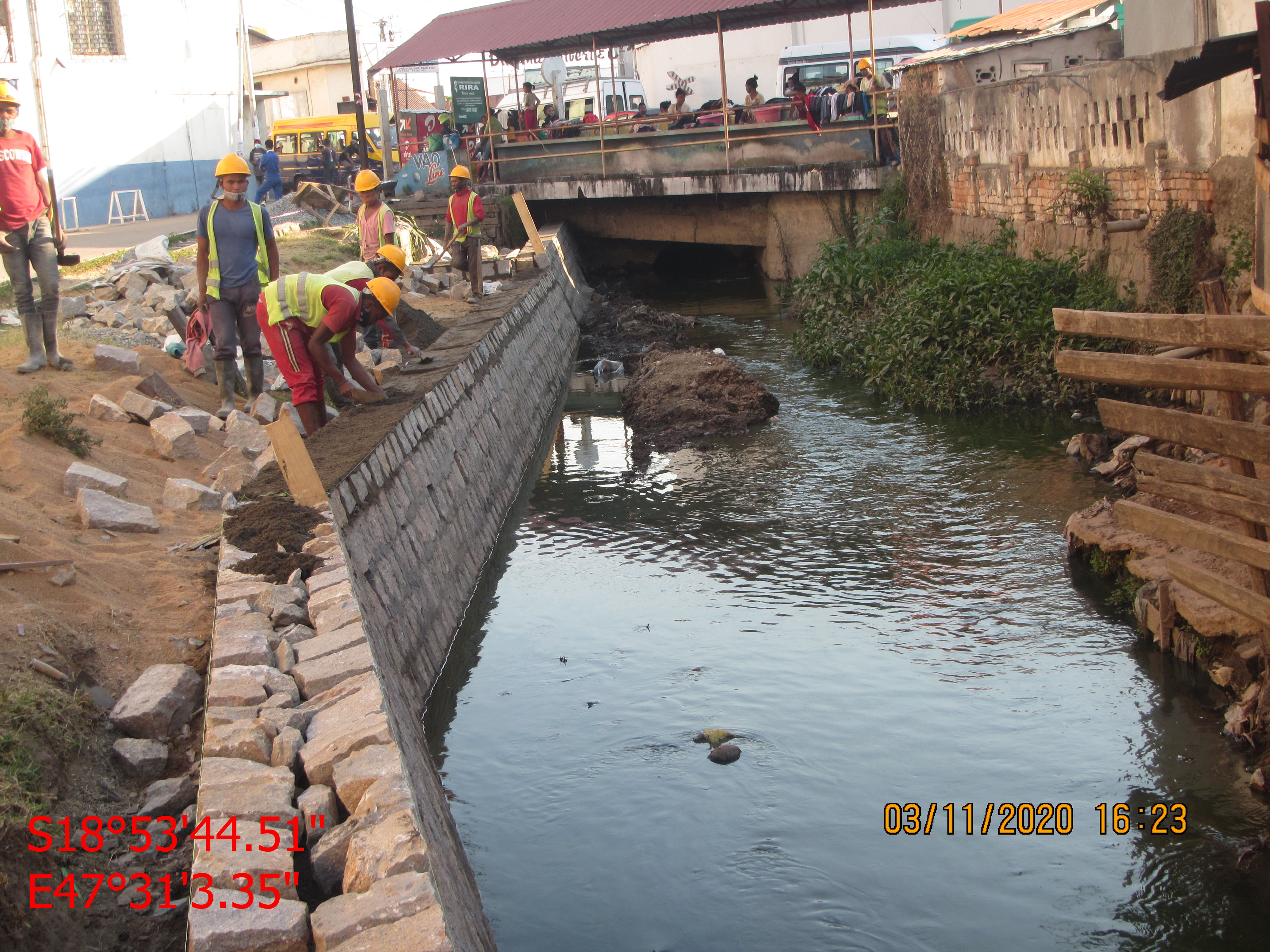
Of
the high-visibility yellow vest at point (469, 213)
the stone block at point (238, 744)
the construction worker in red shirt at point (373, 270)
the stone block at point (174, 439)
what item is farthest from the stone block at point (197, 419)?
the high-visibility yellow vest at point (469, 213)

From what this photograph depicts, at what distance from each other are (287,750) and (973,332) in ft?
29.1

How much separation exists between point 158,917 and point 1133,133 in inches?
374

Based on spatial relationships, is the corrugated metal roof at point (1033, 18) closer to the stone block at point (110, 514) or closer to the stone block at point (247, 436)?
the stone block at point (247, 436)

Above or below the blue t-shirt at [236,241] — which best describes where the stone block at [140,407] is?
below

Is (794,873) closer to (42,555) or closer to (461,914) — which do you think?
(461,914)

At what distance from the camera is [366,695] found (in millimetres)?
4188

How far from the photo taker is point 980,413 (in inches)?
432

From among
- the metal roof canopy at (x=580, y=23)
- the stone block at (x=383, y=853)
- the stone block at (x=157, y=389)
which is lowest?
the stone block at (x=383, y=853)

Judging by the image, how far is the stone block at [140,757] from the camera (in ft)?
13.8

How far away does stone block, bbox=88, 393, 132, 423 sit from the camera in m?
7.64

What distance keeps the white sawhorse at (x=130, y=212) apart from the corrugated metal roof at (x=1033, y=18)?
1786cm

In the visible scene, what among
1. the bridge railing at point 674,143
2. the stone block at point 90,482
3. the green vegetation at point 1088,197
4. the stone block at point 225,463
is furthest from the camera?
the bridge railing at point 674,143

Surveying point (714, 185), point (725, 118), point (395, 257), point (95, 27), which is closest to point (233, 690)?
point (395, 257)

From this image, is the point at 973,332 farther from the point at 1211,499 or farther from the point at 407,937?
the point at 407,937
